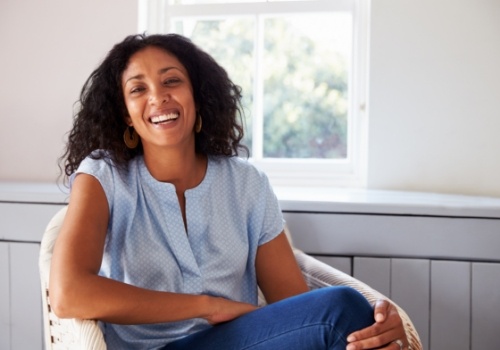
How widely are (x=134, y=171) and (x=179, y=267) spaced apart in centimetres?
25

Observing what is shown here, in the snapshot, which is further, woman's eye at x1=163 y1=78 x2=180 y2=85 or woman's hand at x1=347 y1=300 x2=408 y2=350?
woman's eye at x1=163 y1=78 x2=180 y2=85

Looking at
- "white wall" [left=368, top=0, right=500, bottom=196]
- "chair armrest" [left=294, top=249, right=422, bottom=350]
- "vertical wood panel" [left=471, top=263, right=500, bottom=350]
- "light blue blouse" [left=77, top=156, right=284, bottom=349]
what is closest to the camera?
"chair armrest" [left=294, top=249, right=422, bottom=350]

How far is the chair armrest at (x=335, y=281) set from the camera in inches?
52.9

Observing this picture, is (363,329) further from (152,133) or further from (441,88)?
(441,88)

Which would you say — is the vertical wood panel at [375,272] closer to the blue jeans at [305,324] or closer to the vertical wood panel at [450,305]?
the vertical wood panel at [450,305]

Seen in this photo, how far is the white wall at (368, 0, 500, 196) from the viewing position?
2.13m

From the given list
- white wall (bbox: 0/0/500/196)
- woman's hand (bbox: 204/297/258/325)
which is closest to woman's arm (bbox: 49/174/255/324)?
woman's hand (bbox: 204/297/258/325)

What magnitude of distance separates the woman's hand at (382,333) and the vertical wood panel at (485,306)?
576mm

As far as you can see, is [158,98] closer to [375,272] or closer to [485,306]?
[375,272]

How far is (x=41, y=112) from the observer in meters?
2.44

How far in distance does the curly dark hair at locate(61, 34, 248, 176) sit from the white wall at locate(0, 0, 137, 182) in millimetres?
807

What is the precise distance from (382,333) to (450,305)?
65cm

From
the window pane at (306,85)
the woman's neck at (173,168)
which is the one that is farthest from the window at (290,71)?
the woman's neck at (173,168)

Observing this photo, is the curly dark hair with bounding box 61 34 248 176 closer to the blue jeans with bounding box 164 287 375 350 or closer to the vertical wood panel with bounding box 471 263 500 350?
the blue jeans with bounding box 164 287 375 350
